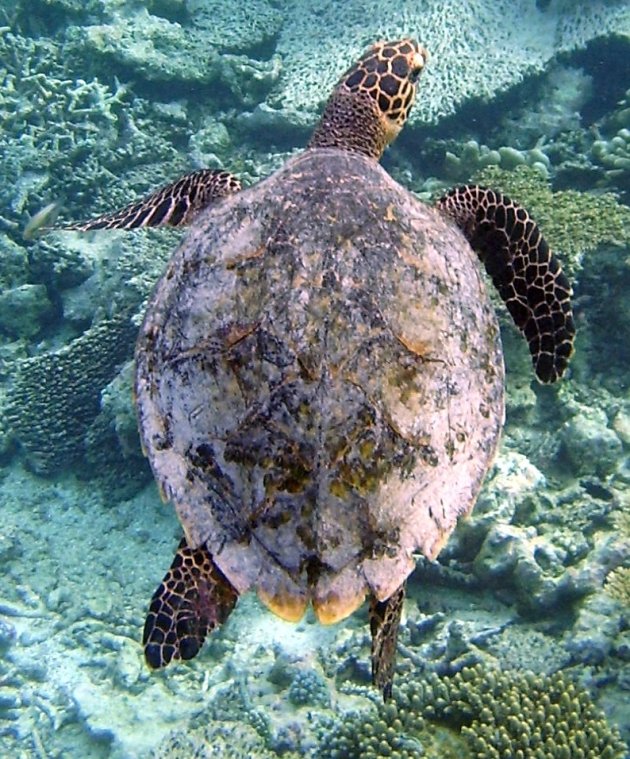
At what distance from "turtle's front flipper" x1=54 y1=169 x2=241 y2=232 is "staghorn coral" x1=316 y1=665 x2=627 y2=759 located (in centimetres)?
276

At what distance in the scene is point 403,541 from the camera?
2039 millimetres

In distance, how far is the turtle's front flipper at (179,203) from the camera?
3.38 meters

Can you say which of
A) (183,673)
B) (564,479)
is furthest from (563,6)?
(183,673)

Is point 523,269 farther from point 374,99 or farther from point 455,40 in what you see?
point 455,40

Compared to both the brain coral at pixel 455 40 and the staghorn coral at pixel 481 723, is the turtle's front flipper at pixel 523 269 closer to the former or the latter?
the staghorn coral at pixel 481 723

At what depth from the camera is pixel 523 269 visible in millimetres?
3092

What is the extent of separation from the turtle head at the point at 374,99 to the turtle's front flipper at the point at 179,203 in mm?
586

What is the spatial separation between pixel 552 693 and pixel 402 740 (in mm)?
778

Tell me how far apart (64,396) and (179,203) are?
2713mm

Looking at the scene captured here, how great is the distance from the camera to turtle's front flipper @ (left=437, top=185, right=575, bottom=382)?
9.86 feet

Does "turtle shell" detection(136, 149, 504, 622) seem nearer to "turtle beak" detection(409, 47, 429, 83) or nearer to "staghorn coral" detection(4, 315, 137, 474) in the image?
"turtle beak" detection(409, 47, 429, 83)

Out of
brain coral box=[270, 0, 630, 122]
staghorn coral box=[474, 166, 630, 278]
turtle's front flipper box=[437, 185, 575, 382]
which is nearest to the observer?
turtle's front flipper box=[437, 185, 575, 382]

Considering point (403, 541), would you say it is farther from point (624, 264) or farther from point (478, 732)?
point (624, 264)

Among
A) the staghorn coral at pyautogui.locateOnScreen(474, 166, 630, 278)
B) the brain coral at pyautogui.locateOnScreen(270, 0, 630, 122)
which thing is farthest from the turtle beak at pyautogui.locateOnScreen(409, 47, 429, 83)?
the brain coral at pyautogui.locateOnScreen(270, 0, 630, 122)
